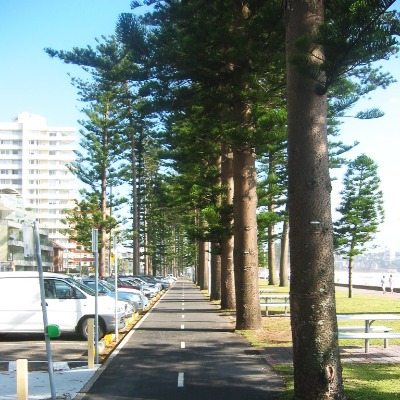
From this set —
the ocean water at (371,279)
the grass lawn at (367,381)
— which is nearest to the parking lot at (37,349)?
the grass lawn at (367,381)

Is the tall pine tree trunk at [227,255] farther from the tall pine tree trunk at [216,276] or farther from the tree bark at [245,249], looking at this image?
the tree bark at [245,249]

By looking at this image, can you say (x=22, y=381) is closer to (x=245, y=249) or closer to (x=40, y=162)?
(x=245, y=249)

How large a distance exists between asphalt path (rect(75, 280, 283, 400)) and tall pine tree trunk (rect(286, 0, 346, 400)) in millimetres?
1556

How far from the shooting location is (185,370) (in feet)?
36.1

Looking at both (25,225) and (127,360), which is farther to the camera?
(127,360)

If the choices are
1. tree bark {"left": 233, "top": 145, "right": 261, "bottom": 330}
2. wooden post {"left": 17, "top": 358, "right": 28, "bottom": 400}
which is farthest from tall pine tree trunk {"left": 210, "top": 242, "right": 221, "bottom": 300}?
wooden post {"left": 17, "top": 358, "right": 28, "bottom": 400}

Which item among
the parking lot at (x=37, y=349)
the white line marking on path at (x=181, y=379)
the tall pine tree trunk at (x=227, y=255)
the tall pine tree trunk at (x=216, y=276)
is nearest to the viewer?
the white line marking on path at (x=181, y=379)

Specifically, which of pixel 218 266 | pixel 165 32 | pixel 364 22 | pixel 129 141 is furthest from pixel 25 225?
pixel 129 141

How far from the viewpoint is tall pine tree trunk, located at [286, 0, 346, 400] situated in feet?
24.0

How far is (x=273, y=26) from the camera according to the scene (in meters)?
11.0

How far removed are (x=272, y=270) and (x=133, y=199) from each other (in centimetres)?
1335

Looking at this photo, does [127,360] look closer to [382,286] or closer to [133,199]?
[382,286]

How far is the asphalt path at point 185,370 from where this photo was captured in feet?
29.7

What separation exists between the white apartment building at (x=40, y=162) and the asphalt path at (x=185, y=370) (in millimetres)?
98092
